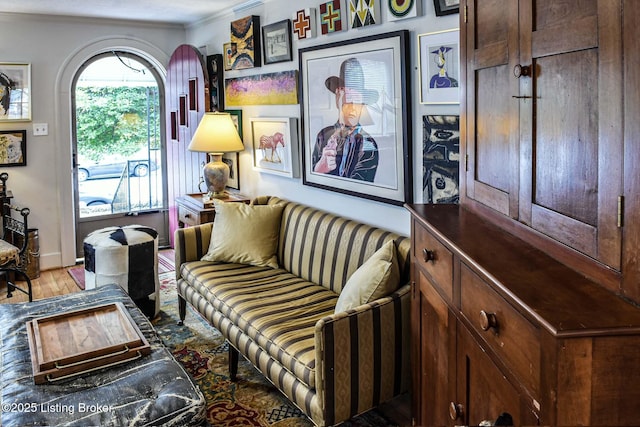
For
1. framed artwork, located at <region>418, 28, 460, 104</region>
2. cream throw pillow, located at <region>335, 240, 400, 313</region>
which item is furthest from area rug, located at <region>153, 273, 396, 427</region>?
framed artwork, located at <region>418, 28, 460, 104</region>

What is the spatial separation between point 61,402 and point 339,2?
7.99 feet

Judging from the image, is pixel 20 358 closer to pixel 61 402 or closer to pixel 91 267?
pixel 61 402

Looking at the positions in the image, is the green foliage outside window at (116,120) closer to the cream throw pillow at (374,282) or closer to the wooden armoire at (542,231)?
the cream throw pillow at (374,282)

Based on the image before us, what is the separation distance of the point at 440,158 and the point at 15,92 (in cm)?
383

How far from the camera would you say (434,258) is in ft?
5.56

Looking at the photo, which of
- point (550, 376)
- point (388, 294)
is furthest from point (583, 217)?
point (388, 294)

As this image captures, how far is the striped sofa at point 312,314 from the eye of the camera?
6.95ft

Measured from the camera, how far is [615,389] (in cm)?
91

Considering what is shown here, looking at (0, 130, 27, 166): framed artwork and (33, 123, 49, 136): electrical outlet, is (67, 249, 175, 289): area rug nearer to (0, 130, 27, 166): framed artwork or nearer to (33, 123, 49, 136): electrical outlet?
(0, 130, 27, 166): framed artwork

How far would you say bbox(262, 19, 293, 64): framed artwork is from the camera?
146 inches

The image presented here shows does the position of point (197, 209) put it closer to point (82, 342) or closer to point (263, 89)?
point (263, 89)

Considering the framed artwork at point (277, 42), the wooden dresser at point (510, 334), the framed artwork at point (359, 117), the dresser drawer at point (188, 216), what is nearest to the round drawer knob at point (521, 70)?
the wooden dresser at point (510, 334)

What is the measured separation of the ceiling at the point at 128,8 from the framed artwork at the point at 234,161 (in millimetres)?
834

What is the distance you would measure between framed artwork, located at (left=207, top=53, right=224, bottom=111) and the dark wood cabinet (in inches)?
126
